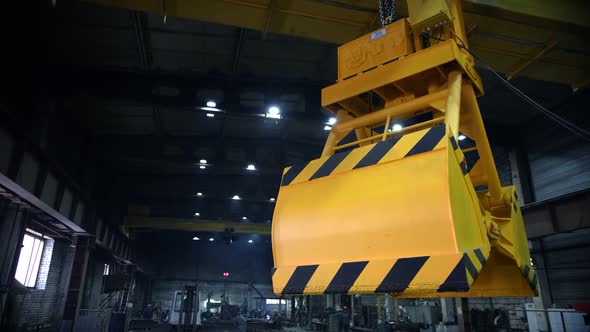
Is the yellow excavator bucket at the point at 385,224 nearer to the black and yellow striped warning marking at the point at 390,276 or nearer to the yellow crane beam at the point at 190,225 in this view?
the black and yellow striped warning marking at the point at 390,276

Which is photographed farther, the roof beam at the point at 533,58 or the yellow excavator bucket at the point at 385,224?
the roof beam at the point at 533,58

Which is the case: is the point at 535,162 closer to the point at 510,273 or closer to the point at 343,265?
the point at 510,273

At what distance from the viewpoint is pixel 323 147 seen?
11.2 meters

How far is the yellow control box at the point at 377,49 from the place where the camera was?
9.98 ft

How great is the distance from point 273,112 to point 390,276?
7877 mm

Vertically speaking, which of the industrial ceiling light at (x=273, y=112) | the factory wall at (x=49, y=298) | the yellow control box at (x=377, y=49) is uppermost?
the industrial ceiling light at (x=273, y=112)

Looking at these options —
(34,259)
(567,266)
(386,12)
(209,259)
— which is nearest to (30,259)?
(34,259)

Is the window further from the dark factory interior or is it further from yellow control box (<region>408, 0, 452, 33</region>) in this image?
yellow control box (<region>408, 0, 452, 33</region>)

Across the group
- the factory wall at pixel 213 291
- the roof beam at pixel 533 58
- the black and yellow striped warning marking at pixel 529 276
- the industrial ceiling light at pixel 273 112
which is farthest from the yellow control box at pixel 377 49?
the factory wall at pixel 213 291

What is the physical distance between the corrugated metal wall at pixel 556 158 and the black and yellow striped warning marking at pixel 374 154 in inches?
398

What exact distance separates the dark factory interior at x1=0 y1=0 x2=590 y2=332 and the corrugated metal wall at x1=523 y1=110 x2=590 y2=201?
60 millimetres

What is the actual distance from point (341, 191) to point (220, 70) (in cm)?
730

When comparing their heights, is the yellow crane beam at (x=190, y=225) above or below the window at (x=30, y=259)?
above

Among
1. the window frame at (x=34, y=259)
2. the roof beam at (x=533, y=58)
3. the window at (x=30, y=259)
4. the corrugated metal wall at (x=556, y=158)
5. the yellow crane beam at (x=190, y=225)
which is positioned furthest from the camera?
the yellow crane beam at (x=190, y=225)
